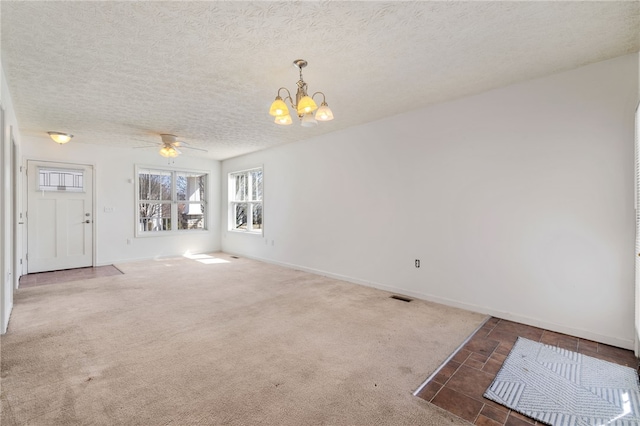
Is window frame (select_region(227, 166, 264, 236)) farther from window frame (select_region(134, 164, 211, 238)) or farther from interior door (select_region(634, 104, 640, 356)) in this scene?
interior door (select_region(634, 104, 640, 356))

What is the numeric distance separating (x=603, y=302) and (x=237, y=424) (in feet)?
10.8

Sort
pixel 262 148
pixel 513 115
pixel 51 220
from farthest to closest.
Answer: pixel 262 148 → pixel 51 220 → pixel 513 115

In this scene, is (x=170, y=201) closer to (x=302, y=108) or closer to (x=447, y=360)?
(x=302, y=108)

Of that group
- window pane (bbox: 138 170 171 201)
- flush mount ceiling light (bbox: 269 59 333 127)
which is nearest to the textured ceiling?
flush mount ceiling light (bbox: 269 59 333 127)

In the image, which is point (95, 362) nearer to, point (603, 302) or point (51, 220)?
point (603, 302)

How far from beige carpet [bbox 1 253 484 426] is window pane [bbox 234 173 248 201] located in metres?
3.63

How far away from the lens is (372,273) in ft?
14.9

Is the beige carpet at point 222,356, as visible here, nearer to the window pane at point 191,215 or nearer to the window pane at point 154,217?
the window pane at point 154,217

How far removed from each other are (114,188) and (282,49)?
579 centimetres

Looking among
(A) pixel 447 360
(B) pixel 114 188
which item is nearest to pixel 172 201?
(B) pixel 114 188

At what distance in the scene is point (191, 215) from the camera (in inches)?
306

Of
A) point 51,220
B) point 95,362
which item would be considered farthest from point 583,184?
point 51,220

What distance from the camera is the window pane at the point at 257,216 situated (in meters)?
7.06

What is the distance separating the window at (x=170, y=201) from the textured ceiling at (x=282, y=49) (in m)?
3.19
